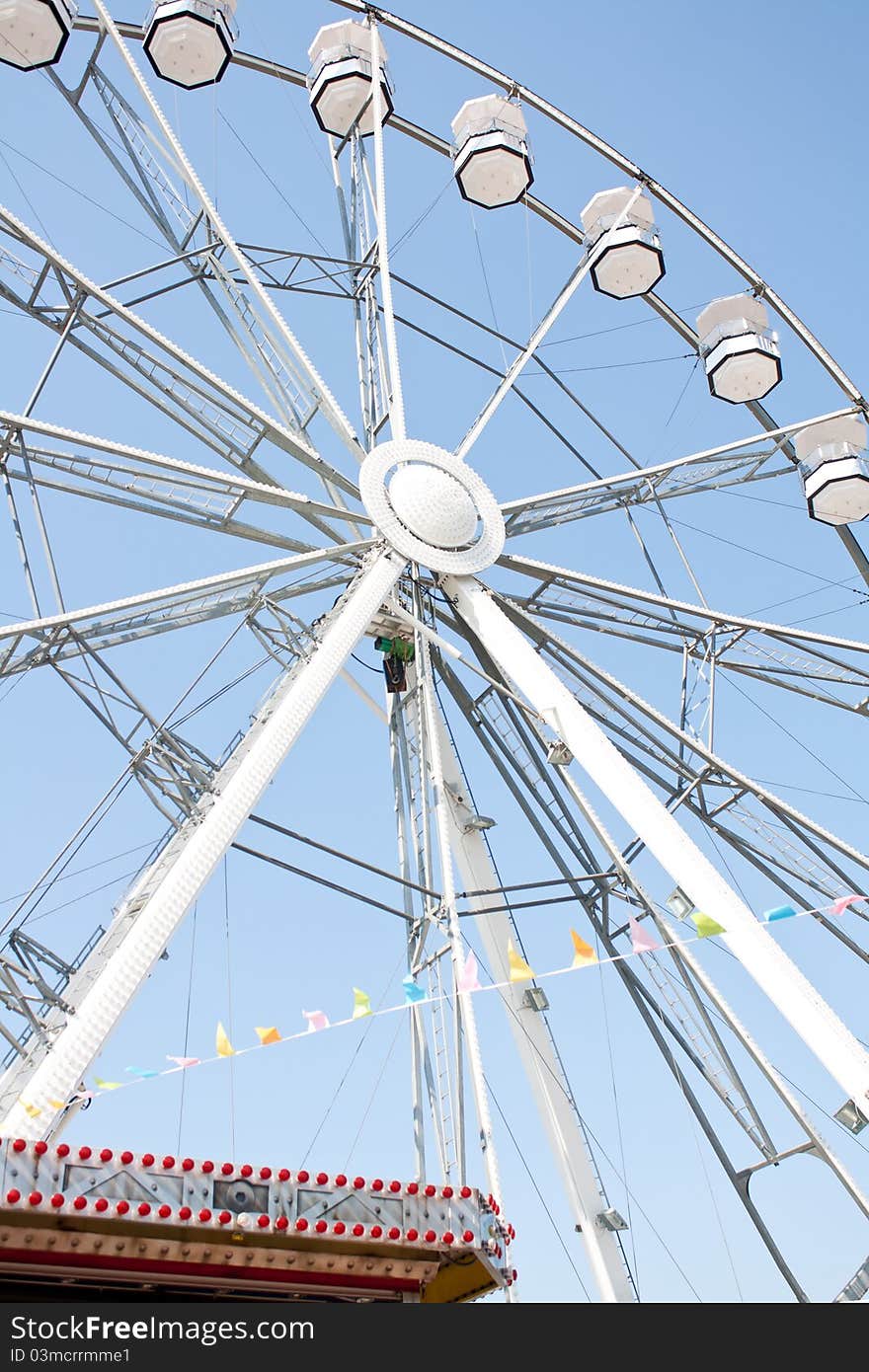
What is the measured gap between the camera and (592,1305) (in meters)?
11.3

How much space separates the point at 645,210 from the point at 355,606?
10.7m

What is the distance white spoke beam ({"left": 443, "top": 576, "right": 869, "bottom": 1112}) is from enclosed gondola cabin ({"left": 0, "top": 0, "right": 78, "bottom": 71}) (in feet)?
30.5

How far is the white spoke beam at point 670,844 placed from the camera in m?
16.1

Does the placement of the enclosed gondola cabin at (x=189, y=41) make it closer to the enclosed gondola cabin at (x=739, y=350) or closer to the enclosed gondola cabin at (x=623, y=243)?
the enclosed gondola cabin at (x=623, y=243)

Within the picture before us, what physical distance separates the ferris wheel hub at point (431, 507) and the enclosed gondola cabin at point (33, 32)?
724 cm

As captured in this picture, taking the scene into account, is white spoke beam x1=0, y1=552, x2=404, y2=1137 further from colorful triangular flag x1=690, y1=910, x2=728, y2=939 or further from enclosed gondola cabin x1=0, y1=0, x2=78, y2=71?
enclosed gondola cabin x1=0, y1=0, x2=78, y2=71

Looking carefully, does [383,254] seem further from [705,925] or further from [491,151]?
[705,925]

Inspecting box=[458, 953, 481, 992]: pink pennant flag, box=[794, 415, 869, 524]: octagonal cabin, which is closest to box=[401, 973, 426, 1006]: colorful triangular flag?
box=[458, 953, 481, 992]: pink pennant flag

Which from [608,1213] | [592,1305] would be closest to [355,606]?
[608,1213]

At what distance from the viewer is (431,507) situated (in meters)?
20.5

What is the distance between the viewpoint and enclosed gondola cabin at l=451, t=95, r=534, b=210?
24.0 metres

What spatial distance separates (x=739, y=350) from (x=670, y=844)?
35.3ft

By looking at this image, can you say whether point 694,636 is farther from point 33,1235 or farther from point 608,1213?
point 33,1235

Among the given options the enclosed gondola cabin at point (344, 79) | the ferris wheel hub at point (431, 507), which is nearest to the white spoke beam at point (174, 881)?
the ferris wheel hub at point (431, 507)
